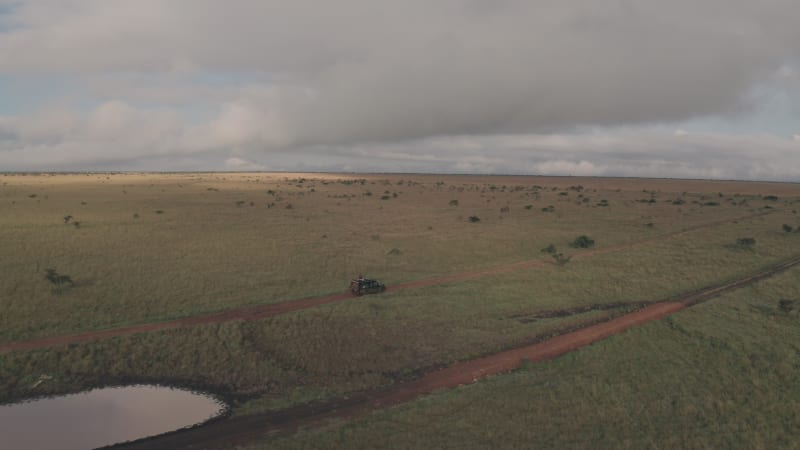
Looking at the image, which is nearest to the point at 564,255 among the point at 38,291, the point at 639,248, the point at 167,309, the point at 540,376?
the point at 639,248

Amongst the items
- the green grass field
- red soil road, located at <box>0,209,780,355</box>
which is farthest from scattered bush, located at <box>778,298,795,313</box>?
red soil road, located at <box>0,209,780,355</box>

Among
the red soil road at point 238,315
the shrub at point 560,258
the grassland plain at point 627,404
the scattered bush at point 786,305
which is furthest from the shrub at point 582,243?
the grassland plain at point 627,404

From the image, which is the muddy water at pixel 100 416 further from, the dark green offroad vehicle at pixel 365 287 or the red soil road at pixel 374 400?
the dark green offroad vehicle at pixel 365 287

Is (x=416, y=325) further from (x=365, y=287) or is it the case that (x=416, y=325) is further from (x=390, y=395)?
(x=390, y=395)

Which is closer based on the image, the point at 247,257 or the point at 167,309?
the point at 167,309

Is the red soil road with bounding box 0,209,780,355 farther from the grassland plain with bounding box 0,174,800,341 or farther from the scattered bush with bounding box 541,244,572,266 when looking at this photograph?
the scattered bush with bounding box 541,244,572,266

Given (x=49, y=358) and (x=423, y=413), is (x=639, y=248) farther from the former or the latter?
(x=49, y=358)

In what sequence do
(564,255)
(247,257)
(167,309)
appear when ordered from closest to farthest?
(167,309)
(247,257)
(564,255)

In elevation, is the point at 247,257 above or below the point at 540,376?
above
